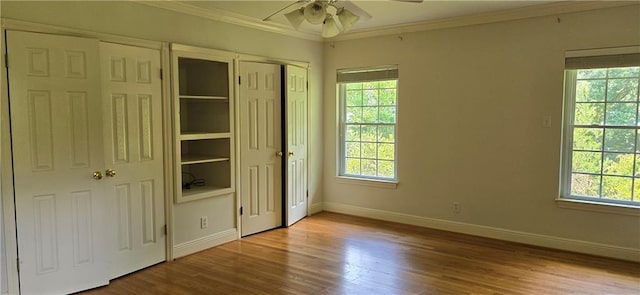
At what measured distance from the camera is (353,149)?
18.8ft

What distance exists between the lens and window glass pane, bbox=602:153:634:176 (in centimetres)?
393

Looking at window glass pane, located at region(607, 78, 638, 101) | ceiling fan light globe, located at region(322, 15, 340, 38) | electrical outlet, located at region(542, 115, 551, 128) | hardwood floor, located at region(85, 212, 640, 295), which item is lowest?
hardwood floor, located at region(85, 212, 640, 295)

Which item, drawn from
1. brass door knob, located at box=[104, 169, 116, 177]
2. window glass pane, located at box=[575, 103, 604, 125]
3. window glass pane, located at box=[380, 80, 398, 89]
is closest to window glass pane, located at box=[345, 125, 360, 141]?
window glass pane, located at box=[380, 80, 398, 89]

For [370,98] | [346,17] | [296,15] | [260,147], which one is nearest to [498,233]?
[370,98]

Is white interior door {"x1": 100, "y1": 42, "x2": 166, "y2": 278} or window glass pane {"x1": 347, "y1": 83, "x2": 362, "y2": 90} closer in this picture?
white interior door {"x1": 100, "y1": 42, "x2": 166, "y2": 278}

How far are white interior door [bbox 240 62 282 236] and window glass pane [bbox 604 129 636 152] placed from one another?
3.29m

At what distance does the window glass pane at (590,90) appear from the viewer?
3992 millimetres

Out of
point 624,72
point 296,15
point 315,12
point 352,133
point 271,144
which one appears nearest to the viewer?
point 315,12

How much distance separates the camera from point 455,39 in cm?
473

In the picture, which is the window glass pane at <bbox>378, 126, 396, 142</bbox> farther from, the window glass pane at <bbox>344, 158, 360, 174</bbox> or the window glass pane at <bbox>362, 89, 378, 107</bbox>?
the window glass pane at <bbox>344, 158, 360, 174</bbox>

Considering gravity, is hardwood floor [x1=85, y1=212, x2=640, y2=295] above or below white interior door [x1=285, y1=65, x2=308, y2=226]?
below

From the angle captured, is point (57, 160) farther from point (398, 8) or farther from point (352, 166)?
point (352, 166)

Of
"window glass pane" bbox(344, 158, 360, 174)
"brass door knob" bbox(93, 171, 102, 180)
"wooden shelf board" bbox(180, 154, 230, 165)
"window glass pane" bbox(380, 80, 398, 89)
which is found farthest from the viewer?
"window glass pane" bbox(344, 158, 360, 174)

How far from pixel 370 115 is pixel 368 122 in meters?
0.09
